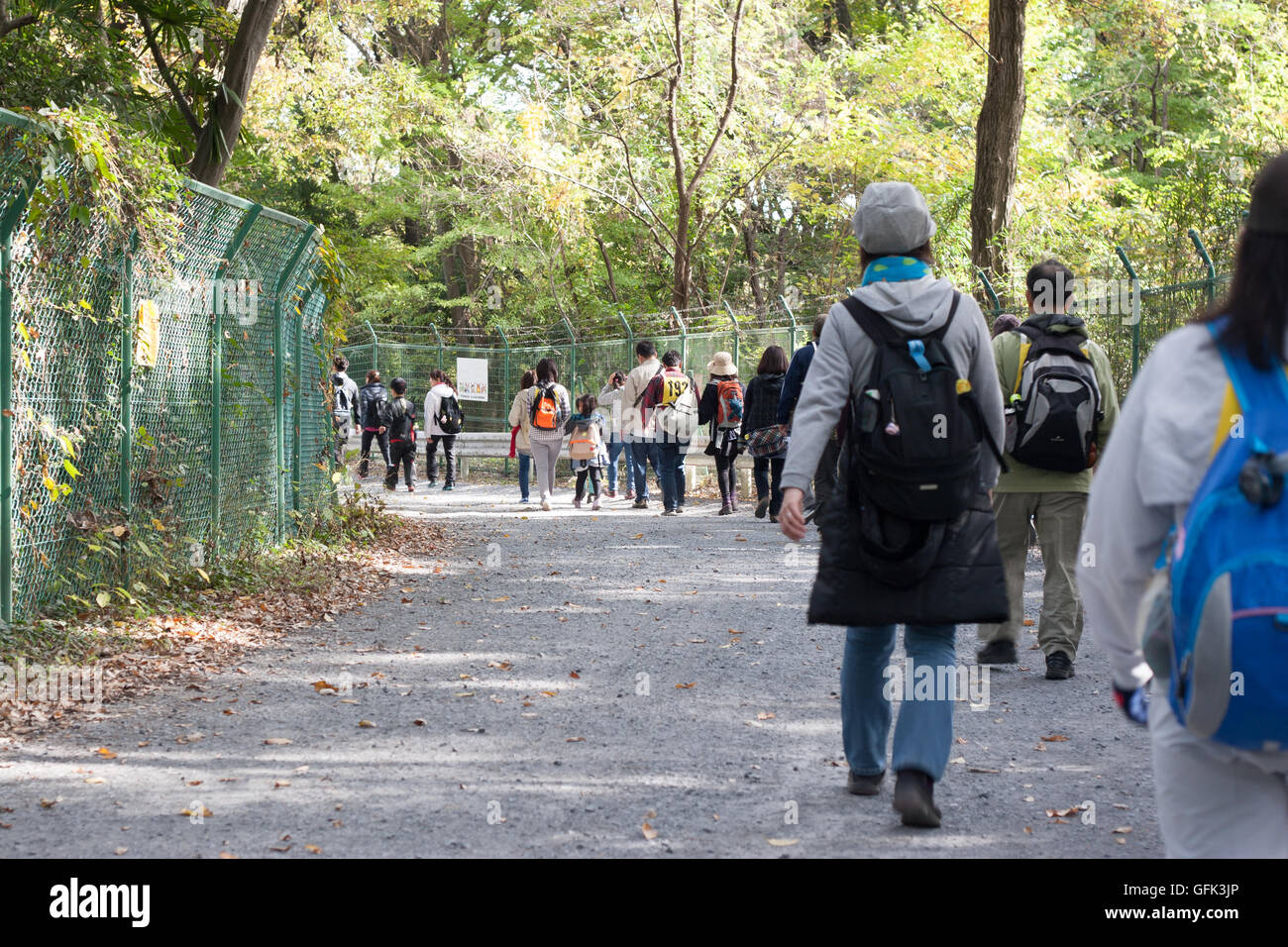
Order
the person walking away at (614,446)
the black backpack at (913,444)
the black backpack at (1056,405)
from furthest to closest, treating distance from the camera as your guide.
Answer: the person walking away at (614,446)
the black backpack at (1056,405)
the black backpack at (913,444)

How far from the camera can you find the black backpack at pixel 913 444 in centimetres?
432

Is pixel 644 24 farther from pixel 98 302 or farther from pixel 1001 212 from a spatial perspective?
pixel 98 302

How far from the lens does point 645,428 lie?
17188mm

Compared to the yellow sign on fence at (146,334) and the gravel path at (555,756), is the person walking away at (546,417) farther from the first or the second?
the yellow sign on fence at (146,334)

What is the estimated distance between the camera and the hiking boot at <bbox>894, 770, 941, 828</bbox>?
4.48 meters

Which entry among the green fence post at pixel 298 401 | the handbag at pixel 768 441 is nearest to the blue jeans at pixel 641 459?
the handbag at pixel 768 441

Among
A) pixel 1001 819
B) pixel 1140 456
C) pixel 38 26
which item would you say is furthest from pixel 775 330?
pixel 1140 456

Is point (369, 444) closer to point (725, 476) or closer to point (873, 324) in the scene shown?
point (725, 476)

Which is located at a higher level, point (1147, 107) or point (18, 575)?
point (1147, 107)

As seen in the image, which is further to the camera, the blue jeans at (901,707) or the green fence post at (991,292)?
the green fence post at (991,292)

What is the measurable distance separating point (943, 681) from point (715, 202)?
1032 inches

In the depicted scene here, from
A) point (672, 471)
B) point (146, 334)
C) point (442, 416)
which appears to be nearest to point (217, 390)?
point (146, 334)

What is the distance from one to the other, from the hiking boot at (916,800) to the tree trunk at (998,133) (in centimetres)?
1142

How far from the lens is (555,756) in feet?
18.4
